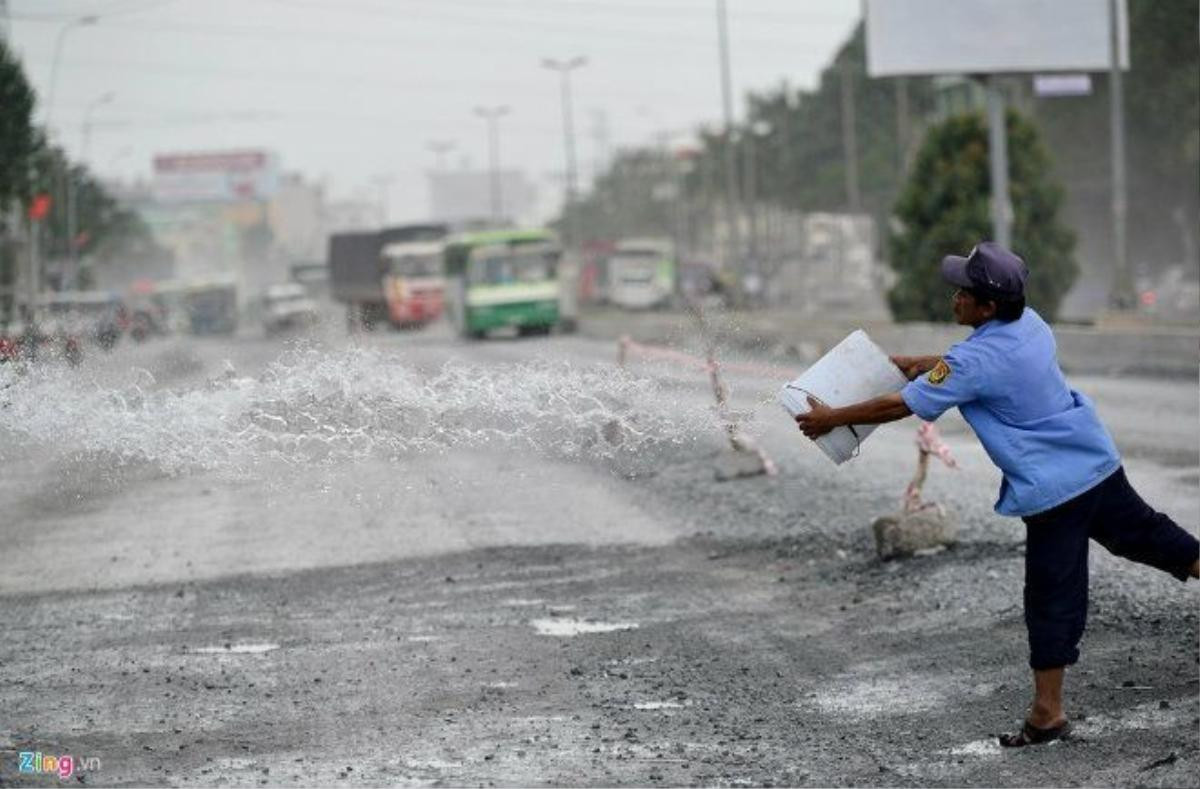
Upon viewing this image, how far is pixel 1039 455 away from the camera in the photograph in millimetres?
7031

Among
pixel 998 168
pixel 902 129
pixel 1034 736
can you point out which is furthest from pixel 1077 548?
pixel 902 129

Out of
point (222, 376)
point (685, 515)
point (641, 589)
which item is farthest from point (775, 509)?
point (222, 376)

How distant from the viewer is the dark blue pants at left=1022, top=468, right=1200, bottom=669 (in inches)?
A: 278

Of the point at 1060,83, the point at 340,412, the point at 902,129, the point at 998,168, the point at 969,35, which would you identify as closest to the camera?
the point at 340,412

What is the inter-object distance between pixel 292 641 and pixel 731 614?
2215 millimetres

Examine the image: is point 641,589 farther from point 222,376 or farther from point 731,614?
point 222,376

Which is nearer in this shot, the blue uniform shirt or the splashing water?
the blue uniform shirt

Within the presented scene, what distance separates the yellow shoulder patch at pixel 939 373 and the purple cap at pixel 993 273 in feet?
0.95

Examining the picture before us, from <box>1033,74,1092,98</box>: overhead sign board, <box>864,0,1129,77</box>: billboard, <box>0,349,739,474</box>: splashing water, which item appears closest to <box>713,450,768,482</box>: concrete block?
<box>0,349,739,474</box>: splashing water

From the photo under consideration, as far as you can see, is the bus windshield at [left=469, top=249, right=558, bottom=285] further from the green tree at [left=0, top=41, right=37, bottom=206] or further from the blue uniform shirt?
the blue uniform shirt

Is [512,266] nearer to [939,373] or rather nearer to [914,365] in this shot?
[914,365]

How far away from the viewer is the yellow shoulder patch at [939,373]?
6961 mm

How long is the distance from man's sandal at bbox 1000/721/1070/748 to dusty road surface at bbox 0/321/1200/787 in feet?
0.15

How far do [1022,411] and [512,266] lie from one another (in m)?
46.2
